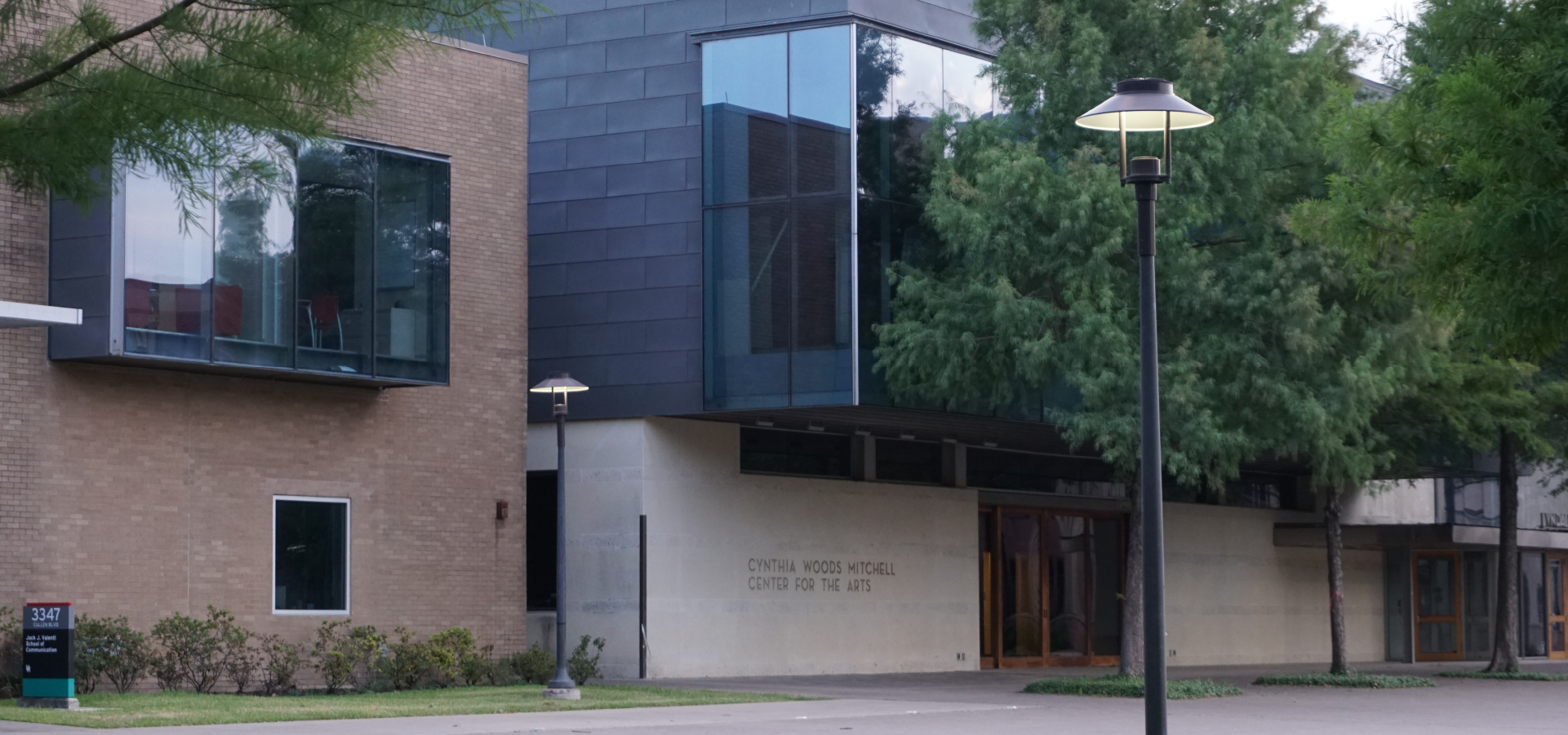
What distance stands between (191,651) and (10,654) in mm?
2085

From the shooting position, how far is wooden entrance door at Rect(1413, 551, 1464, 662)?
4356 cm

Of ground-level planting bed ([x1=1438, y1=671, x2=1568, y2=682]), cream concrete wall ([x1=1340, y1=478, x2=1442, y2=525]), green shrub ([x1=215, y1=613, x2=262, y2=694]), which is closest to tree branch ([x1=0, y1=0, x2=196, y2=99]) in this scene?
green shrub ([x1=215, y1=613, x2=262, y2=694])

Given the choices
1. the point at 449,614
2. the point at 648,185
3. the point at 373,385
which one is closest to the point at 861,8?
the point at 648,185

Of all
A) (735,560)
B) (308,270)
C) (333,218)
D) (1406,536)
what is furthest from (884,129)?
(1406,536)

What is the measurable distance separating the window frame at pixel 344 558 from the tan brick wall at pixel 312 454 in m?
0.08

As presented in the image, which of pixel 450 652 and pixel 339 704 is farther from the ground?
pixel 450 652

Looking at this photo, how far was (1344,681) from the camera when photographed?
28797 millimetres

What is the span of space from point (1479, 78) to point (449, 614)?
1752 centimetres

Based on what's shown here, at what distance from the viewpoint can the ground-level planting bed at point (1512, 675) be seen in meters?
31.8

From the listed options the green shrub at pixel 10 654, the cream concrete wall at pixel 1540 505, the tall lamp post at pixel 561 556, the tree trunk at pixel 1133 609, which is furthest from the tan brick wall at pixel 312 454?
the cream concrete wall at pixel 1540 505

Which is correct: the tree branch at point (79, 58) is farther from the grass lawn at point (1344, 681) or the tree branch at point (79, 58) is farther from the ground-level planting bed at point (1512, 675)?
the ground-level planting bed at point (1512, 675)

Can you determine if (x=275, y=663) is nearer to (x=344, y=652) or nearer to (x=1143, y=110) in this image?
(x=344, y=652)

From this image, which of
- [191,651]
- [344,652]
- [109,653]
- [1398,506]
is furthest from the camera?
[1398,506]

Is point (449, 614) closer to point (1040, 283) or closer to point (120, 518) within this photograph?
point (120, 518)
